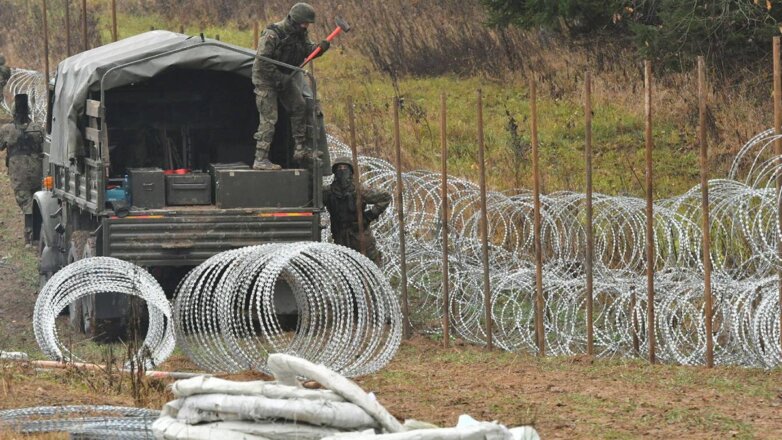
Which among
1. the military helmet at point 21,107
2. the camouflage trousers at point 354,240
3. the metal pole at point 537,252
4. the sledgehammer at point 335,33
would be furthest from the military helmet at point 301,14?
the military helmet at point 21,107

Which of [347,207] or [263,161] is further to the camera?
[347,207]

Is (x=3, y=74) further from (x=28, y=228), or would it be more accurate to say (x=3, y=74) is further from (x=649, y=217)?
(x=649, y=217)

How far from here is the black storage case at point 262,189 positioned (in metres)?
13.6

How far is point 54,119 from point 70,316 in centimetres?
215

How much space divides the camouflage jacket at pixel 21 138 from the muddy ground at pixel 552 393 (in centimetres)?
733

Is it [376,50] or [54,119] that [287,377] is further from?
[376,50]

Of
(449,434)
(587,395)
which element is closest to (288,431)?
(449,434)

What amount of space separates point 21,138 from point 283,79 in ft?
23.0

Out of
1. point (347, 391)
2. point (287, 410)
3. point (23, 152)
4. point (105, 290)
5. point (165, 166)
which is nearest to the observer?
point (287, 410)

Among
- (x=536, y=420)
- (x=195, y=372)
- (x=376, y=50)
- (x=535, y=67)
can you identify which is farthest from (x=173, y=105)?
(x=376, y=50)

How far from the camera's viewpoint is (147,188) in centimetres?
1366

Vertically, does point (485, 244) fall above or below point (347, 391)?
above

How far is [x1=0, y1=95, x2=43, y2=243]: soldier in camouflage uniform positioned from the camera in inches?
780

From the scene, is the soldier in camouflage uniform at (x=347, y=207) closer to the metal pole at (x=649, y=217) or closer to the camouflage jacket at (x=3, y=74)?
the metal pole at (x=649, y=217)
